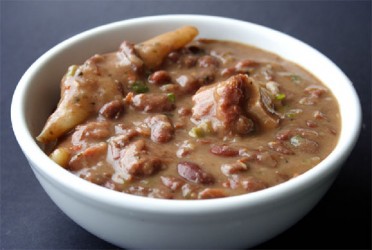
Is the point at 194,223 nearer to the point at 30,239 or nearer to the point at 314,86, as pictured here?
the point at 30,239

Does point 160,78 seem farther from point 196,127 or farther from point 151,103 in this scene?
point 196,127

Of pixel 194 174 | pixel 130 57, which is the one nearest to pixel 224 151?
pixel 194 174

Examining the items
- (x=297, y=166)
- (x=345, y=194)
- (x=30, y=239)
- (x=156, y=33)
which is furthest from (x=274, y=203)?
(x=156, y=33)

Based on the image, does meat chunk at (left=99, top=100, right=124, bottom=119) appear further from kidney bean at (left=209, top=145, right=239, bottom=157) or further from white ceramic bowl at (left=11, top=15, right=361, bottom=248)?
kidney bean at (left=209, top=145, right=239, bottom=157)

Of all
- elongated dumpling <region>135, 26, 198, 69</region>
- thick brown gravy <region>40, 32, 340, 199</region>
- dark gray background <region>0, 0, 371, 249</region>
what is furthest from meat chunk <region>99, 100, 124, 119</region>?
dark gray background <region>0, 0, 371, 249</region>

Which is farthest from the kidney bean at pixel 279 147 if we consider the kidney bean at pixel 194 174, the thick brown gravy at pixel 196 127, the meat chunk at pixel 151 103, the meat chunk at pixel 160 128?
the meat chunk at pixel 151 103

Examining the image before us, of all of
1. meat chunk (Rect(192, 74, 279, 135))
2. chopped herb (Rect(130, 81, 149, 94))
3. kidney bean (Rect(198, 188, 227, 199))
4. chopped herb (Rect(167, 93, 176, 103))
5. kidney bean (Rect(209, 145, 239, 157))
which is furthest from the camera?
chopped herb (Rect(130, 81, 149, 94))

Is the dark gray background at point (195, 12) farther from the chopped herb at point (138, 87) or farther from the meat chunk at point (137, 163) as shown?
the chopped herb at point (138, 87)
